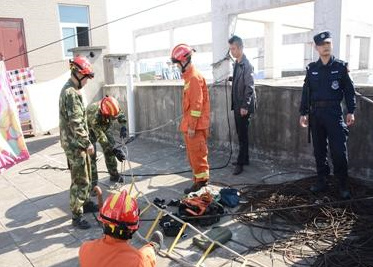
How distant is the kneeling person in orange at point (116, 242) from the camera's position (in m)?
1.99

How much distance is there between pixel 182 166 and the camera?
Answer: 21.0 feet

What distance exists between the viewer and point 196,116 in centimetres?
476

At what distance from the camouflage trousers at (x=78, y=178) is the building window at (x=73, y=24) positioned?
1200cm

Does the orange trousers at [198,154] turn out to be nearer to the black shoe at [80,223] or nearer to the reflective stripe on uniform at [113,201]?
the black shoe at [80,223]

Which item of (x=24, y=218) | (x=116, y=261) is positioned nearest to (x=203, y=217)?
(x=116, y=261)

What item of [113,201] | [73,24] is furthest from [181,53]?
[73,24]

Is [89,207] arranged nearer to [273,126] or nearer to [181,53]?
[181,53]

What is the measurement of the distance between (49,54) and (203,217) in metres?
12.8

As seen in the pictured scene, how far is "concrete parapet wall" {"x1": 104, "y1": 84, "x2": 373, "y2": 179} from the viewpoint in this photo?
5039mm

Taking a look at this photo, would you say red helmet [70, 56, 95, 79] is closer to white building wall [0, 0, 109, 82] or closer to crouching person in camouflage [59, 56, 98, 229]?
crouching person in camouflage [59, 56, 98, 229]

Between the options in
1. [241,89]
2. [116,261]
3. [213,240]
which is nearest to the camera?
[116,261]

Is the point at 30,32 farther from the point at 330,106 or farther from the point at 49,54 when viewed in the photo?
the point at 330,106

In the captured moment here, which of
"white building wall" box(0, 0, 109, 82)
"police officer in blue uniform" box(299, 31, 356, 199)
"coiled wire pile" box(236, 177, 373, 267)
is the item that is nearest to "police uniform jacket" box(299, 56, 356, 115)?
"police officer in blue uniform" box(299, 31, 356, 199)

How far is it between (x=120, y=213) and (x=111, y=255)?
233 millimetres
